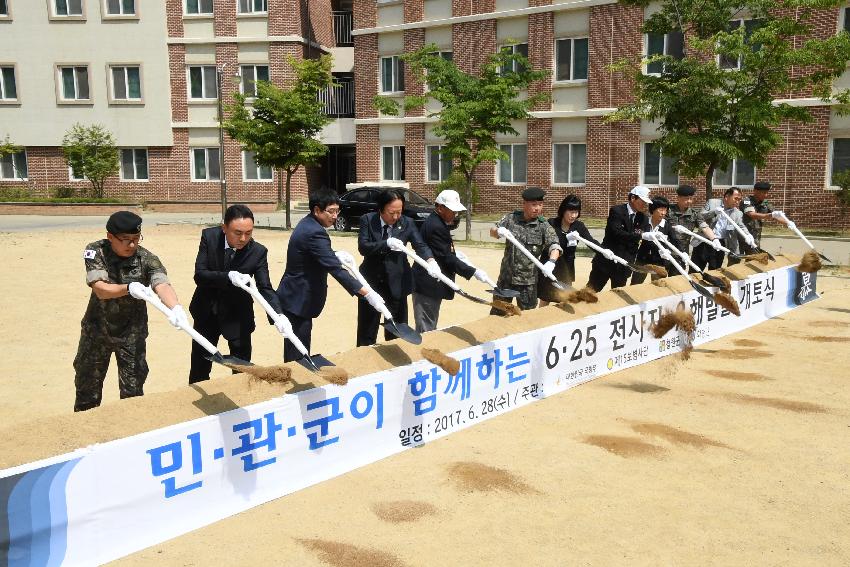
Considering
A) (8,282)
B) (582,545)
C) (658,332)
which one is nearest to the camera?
(582,545)

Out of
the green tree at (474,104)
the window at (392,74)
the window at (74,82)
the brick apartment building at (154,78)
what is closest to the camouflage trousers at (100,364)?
the green tree at (474,104)

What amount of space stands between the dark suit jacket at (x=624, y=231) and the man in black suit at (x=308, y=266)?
430cm

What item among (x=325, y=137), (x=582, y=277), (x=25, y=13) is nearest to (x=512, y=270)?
(x=582, y=277)

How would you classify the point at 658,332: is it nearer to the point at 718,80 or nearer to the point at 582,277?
the point at 582,277

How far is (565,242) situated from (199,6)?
33441mm

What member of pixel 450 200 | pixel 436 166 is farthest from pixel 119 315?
pixel 436 166

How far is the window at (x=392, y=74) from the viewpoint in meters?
34.3

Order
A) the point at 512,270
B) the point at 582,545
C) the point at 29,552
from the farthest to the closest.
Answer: the point at 512,270
the point at 582,545
the point at 29,552

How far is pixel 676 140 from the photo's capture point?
1878 centimetres

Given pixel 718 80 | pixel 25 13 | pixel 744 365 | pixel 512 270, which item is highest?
pixel 25 13

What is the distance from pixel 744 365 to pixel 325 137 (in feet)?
101

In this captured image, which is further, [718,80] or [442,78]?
[442,78]

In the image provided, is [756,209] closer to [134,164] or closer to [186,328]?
[186,328]

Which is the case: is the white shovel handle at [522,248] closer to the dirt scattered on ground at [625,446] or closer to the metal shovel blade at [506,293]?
the metal shovel blade at [506,293]
